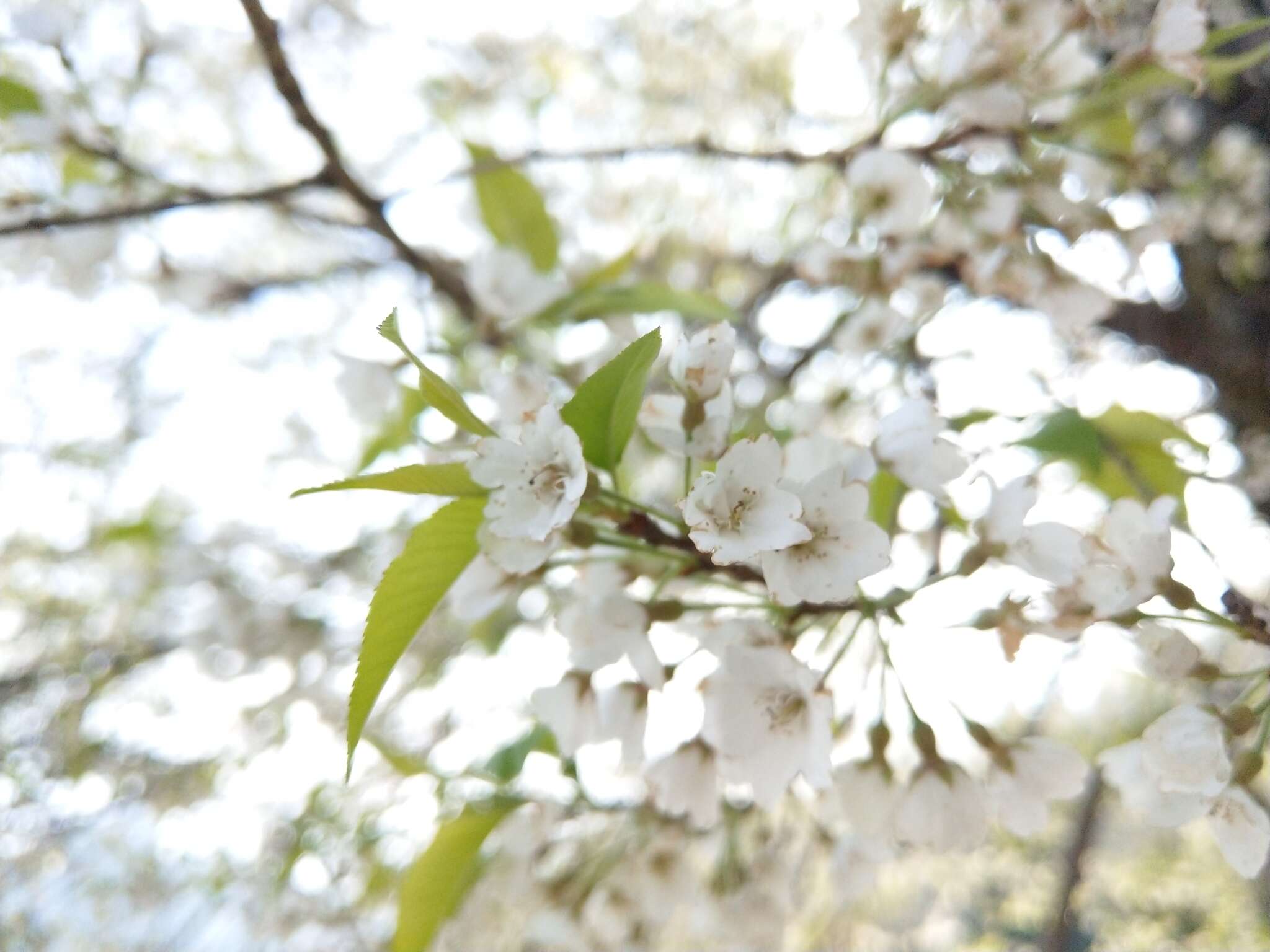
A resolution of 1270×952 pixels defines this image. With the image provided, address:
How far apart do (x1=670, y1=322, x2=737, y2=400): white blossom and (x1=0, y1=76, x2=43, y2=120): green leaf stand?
0.97 metres

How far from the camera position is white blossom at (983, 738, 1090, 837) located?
680 mm

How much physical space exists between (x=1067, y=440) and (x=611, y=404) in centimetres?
50

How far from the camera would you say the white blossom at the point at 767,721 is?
0.57 metres

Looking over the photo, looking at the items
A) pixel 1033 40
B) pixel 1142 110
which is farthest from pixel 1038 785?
pixel 1142 110

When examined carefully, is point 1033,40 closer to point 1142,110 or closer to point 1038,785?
point 1038,785

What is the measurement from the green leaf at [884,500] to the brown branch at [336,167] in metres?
0.64

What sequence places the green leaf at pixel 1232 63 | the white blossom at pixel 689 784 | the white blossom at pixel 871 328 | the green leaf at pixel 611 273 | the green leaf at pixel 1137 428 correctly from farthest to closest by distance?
1. the green leaf at pixel 611 273
2. the white blossom at pixel 871 328
3. the green leaf at pixel 1137 428
4. the green leaf at pixel 1232 63
5. the white blossom at pixel 689 784

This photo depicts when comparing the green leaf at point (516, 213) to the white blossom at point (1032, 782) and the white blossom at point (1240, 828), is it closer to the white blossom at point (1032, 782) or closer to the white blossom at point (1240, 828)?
the white blossom at point (1032, 782)

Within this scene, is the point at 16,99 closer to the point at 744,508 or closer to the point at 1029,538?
the point at 744,508

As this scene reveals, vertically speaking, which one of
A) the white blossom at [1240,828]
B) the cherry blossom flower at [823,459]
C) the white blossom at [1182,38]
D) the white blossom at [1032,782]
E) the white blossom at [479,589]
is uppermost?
the white blossom at [1182,38]

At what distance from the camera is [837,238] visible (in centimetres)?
127

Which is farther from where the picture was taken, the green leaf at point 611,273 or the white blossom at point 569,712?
the green leaf at point 611,273

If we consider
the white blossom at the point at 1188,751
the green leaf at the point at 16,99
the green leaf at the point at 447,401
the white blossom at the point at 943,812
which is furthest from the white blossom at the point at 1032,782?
the green leaf at the point at 16,99

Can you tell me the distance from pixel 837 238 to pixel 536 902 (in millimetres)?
970
